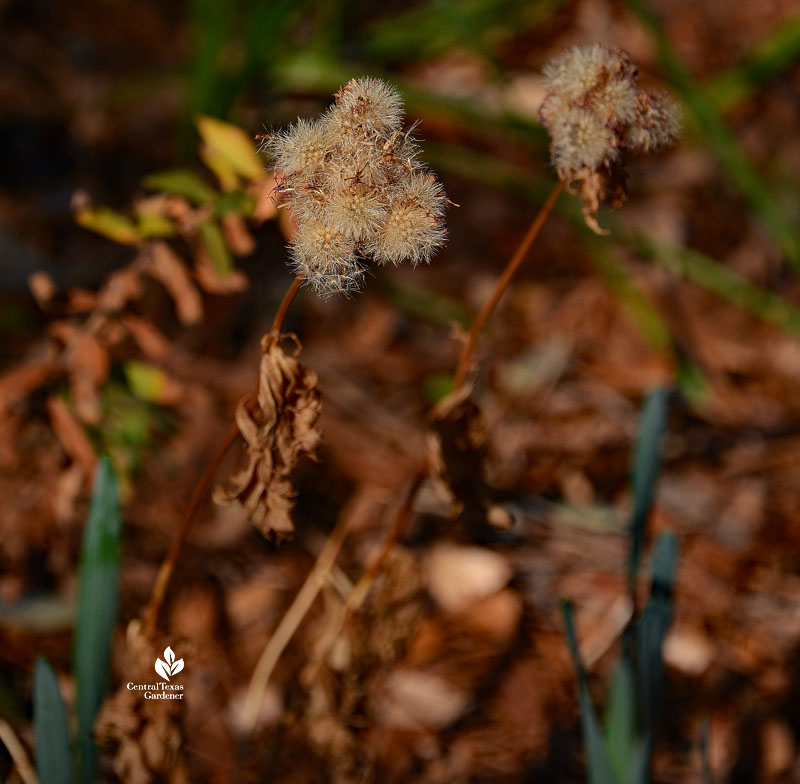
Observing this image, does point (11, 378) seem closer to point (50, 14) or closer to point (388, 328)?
point (388, 328)

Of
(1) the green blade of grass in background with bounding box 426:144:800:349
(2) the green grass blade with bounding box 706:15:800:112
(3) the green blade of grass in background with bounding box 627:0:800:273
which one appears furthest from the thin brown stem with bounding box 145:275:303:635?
(2) the green grass blade with bounding box 706:15:800:112

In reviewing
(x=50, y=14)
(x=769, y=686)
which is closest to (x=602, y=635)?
(x=769, y=686)

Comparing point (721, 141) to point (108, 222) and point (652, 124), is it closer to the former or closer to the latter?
point (652, 124)

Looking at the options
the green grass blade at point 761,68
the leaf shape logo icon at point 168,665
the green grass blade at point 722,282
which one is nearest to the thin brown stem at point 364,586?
the leaf shape logo icon at point 168,665

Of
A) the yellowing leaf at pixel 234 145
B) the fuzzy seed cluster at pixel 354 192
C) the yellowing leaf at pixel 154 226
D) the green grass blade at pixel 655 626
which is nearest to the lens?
the fuzzy seed cluster at pixel 354 192

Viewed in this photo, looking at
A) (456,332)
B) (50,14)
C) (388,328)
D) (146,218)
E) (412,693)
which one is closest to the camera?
(456,332)

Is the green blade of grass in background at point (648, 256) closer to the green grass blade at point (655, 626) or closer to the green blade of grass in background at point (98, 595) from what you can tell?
the green grass blade at point (655, 626)
